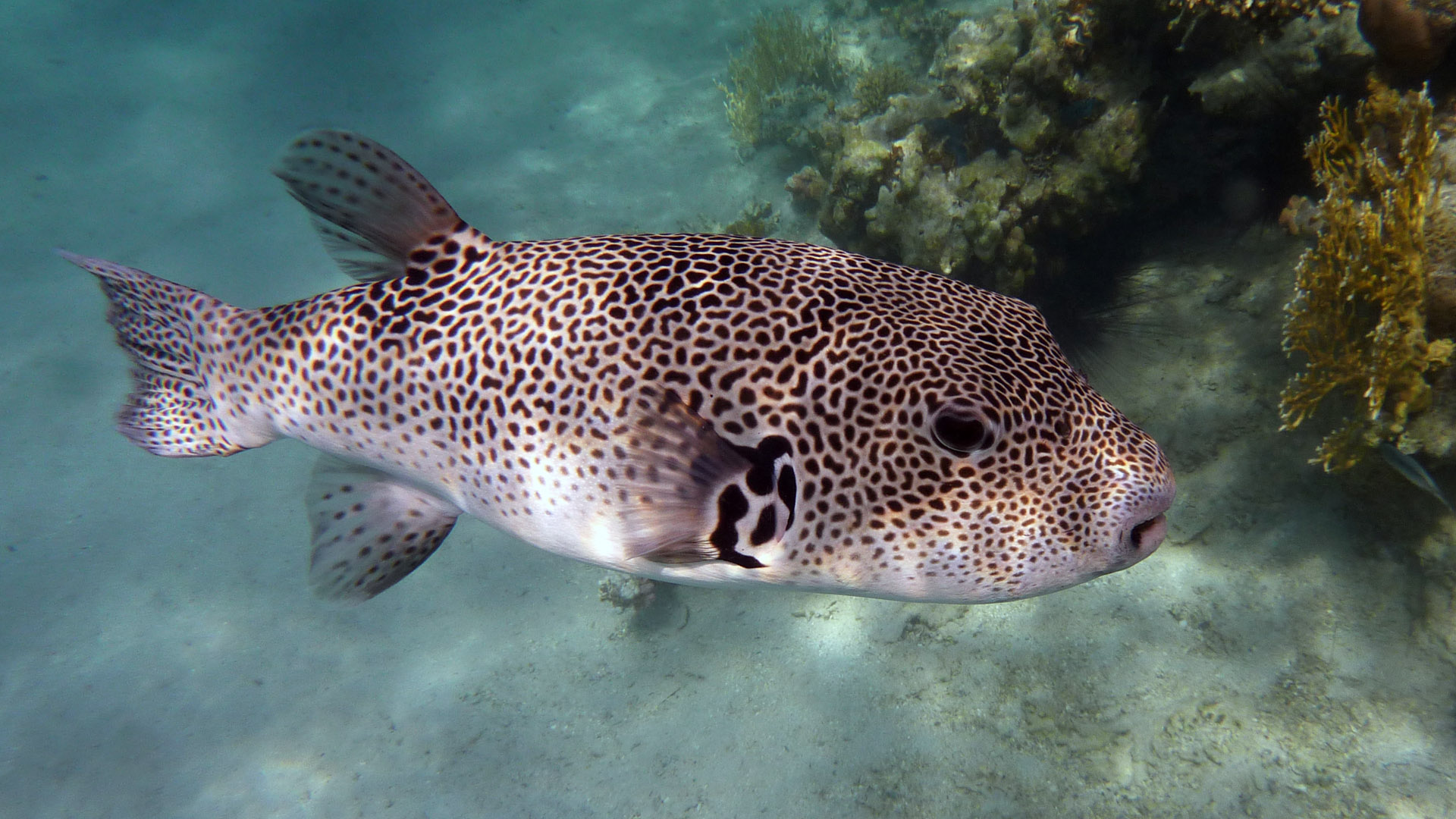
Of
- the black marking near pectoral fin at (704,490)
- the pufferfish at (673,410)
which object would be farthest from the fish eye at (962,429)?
the black marking near pectoral fin at (704,490)

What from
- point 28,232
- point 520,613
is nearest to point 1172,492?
point 520,613

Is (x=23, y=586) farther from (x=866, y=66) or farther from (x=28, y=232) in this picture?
(x=866, y=66)

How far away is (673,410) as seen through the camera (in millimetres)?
1854

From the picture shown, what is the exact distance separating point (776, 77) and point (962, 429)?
37.8 feet

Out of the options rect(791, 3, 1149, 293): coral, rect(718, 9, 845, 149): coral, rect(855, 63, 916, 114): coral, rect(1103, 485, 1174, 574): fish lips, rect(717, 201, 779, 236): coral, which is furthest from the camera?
rect(718, 9, 845, 149): coral

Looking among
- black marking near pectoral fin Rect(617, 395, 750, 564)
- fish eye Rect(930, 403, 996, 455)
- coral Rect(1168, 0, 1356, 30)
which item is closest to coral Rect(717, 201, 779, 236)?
coral Rect(1168, 0, 1356, 30)

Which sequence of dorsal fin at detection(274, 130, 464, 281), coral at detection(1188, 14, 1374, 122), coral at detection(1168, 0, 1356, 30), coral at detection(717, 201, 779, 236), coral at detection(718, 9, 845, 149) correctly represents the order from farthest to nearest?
coral at detection(718, 9, 845, 149)
coral at detection(717, 201, 779, 236)
coral at detection(1168, 0, 1356, 30)
coral at detection(1188, 14, 1374, 122)
dorsal fin at detection(274, 130, 464, 281)

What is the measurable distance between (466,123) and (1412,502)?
47.2 feet

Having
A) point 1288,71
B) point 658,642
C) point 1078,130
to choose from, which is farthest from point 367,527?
point 1288,71

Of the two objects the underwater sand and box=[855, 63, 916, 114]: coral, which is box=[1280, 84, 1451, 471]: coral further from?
box=[855, 63, 916, 114]: coral

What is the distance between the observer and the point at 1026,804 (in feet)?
11.0

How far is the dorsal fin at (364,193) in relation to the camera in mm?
2410

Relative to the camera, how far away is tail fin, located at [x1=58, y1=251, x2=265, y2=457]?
275 centimetres

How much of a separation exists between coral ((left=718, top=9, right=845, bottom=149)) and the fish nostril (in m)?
9.52
